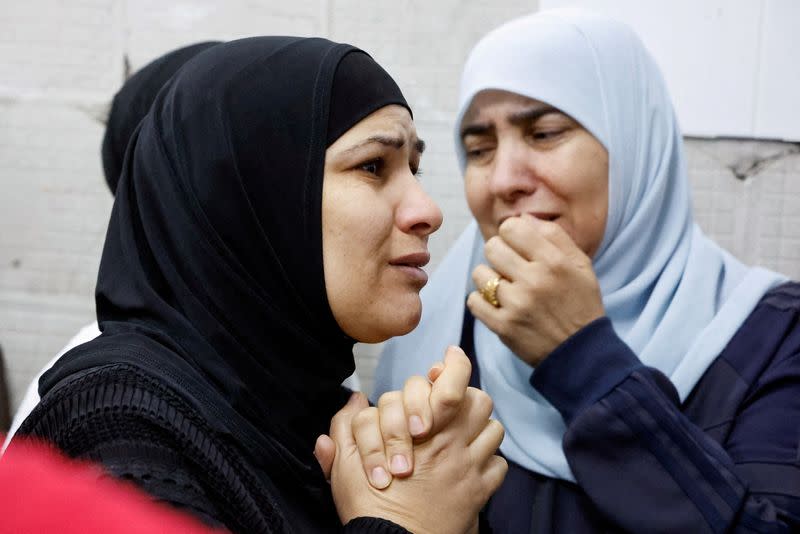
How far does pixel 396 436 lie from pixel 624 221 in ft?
2.57

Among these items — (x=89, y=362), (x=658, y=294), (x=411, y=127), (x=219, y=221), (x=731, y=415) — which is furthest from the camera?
(x=658, y=294)

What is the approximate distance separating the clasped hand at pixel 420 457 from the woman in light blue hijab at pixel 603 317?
0.90ft

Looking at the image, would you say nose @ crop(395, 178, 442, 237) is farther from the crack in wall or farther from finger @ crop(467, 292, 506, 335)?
the crack in wall

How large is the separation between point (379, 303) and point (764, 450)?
64 centimetres

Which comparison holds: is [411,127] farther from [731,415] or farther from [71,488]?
[71,488]

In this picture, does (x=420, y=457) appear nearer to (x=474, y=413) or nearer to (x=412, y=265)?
(x=474, y=413)

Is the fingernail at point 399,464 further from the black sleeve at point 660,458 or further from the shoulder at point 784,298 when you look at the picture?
the shoulder at point 784,298

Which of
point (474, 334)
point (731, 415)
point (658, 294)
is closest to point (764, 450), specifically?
point (731, 415)

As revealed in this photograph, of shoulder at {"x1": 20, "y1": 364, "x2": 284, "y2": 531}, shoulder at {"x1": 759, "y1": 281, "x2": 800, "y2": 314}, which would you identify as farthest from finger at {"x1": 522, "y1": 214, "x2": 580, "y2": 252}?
shoulder at {"x1": 20, "y1": 364, "x2": 284, "y2": 531}

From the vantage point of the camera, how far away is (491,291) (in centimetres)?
139

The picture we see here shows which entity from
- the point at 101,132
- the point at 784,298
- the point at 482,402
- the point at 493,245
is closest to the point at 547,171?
the point at 493,245

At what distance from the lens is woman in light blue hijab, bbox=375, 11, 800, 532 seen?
1146 millimetres

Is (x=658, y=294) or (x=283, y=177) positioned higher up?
(x=283, y=177)

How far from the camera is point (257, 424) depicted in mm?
932
